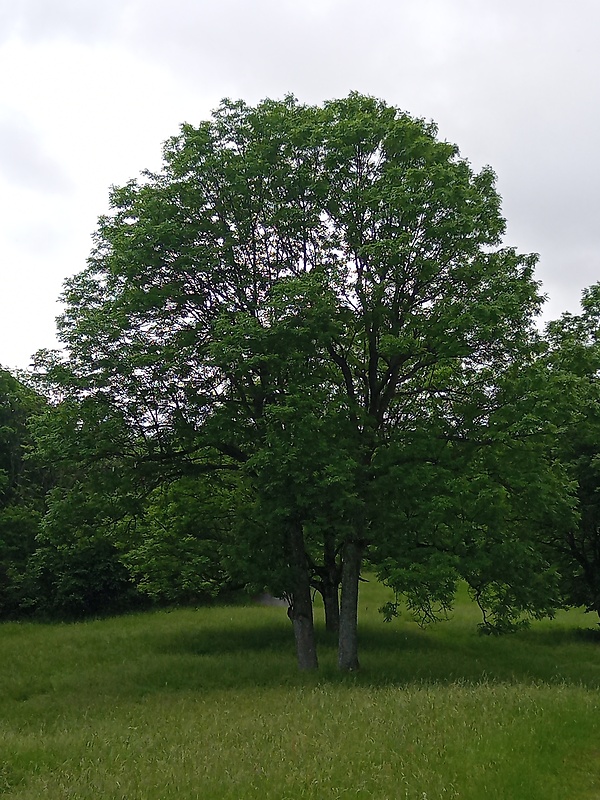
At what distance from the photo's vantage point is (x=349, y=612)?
17812mm

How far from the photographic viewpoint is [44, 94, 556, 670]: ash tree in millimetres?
15797

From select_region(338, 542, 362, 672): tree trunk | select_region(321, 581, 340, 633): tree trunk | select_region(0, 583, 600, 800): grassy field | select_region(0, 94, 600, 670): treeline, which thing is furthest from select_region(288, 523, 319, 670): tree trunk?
select_region(321, 581, 340, 633): tree trunk

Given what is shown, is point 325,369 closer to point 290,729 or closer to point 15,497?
point 290,729

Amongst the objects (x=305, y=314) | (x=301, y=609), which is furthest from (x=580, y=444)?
(x=305, y=314)

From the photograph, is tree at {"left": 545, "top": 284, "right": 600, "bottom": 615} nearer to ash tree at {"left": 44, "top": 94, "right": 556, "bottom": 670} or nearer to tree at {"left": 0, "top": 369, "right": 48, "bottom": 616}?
ash tree at {"left": 44, "top": 94, "right": 556, "bottom": 670}

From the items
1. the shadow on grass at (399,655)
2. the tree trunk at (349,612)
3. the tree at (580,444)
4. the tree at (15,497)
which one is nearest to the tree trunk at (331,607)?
the shadow on grass at (399,655)

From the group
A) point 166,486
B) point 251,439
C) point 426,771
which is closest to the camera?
point 426,771

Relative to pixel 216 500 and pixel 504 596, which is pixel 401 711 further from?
pixel 216 500

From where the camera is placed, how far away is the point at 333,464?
14.8 meters

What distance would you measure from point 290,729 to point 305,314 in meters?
8.77

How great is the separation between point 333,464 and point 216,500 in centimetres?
653

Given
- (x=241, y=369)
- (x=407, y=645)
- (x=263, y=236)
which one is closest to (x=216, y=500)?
(x=241, y=369)

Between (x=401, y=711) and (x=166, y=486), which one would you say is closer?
(x=401, y=711)

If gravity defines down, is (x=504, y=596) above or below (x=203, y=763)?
above
